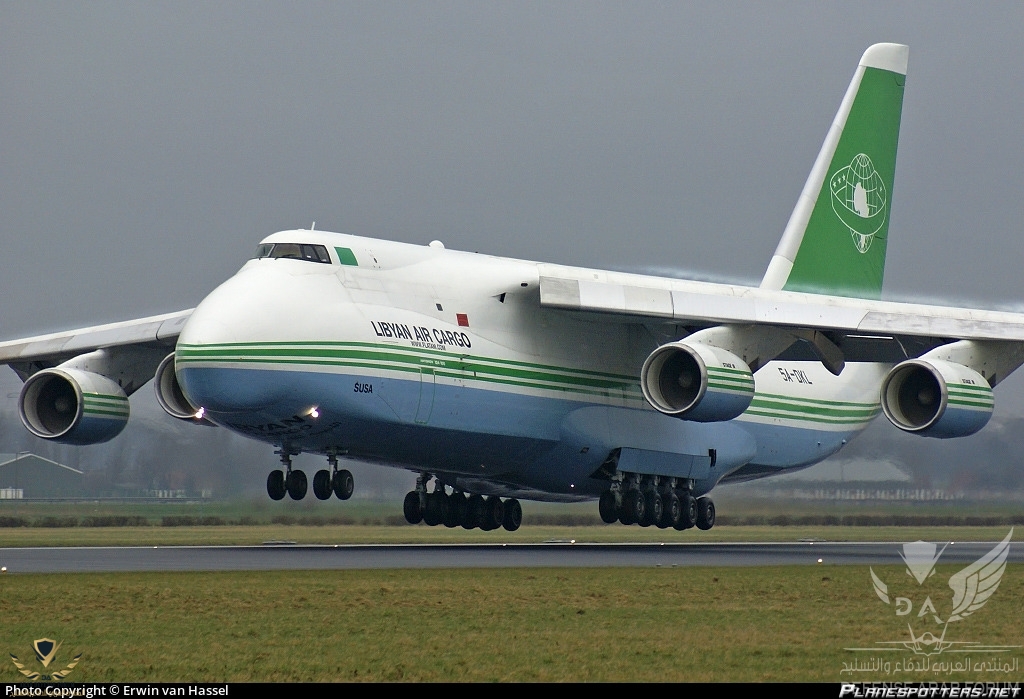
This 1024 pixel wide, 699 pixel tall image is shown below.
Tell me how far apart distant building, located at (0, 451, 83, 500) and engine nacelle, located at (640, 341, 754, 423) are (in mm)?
16518

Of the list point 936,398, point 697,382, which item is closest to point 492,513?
point 697,382

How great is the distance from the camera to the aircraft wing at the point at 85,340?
83.0ft

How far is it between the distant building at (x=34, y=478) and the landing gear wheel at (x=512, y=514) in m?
11.7

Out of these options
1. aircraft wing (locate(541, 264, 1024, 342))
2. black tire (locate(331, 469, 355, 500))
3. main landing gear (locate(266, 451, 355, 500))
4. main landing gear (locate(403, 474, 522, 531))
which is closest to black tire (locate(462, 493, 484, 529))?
main landing gear (locate(403, 474, 522, 531))

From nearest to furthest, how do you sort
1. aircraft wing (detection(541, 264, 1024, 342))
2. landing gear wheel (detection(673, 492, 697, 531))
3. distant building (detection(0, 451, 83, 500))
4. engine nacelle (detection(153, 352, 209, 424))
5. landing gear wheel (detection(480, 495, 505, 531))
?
aircraft wing (detection(541, 264, 1024, 342)) < engine nacelle (detection(153, 352, 209, 424)) < landing gear wheel (detection(673, 492, 697, 531)) < landing gear wheel (detection(480, 495, 505, 531)) < distant building (detection(0, 451, 83, 500))

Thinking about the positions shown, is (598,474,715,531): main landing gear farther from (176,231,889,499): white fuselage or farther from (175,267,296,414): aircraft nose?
(175,267,296,414): aircraft nose

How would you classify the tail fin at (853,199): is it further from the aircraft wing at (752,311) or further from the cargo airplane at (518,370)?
the aircraft wing at (752,311)

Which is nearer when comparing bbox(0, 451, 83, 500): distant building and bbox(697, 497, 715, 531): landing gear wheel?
bbox(697, 497, 715, 531): landing gear wheel

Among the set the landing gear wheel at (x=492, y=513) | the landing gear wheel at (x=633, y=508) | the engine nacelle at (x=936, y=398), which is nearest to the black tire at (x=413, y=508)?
the landing gear wheel at (x=492, y=513)

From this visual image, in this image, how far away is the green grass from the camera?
11.3 m

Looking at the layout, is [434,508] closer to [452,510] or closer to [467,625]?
[452,510]

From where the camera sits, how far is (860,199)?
30531 mm

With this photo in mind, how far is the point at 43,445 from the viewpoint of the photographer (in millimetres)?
34562

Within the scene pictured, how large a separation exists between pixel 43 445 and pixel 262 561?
49.7 feet
